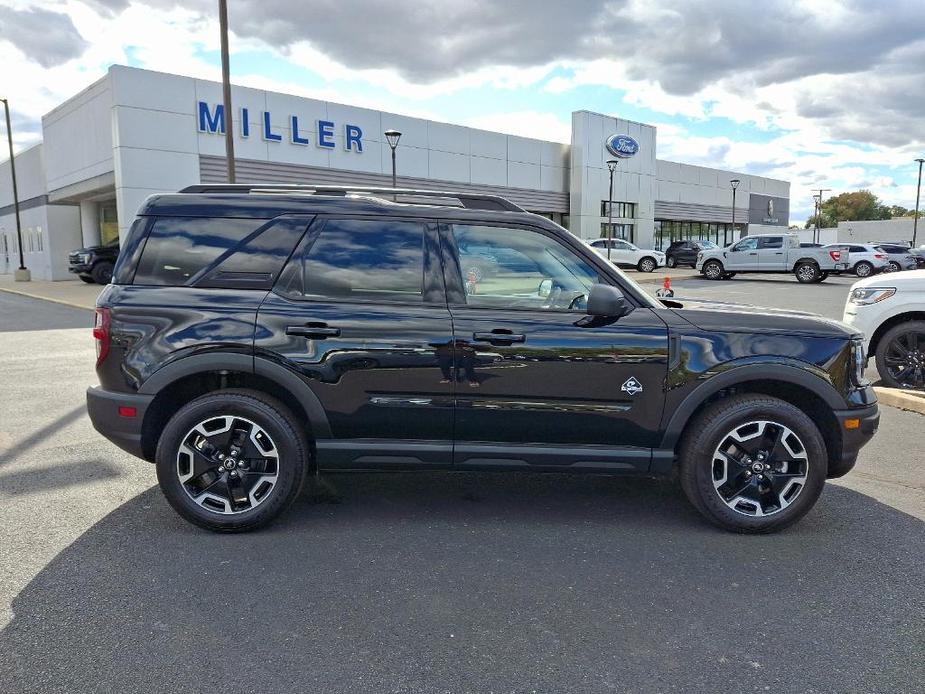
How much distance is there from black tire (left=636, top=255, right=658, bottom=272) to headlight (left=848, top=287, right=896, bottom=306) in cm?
2592

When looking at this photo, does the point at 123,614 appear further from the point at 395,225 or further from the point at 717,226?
the point at 717,226

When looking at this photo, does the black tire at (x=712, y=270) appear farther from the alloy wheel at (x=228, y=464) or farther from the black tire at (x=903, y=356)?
the alloy wheel at (x=228, y=464)

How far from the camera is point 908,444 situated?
17.5 ft

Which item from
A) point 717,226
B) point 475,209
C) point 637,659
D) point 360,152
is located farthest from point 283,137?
point 717,226

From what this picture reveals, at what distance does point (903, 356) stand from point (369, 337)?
6285 mm

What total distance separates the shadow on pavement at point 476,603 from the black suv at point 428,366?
1.17 ft

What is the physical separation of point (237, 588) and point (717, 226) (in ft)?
187

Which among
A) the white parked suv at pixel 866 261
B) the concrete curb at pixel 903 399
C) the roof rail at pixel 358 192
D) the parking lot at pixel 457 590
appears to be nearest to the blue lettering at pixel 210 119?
the parking lot at pixel 457 590

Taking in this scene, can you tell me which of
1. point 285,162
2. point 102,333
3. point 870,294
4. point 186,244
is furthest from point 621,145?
point 102,333

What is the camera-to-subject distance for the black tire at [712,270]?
28.5m

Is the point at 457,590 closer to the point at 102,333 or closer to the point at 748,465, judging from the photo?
the point at 748,465

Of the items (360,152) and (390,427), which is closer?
(390,427)

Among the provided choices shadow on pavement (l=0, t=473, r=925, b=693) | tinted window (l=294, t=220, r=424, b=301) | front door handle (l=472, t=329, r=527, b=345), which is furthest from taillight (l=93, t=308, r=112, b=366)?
front door handle (l=472, t=329, r=527, b=345)

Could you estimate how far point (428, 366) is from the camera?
A: 3537mm
